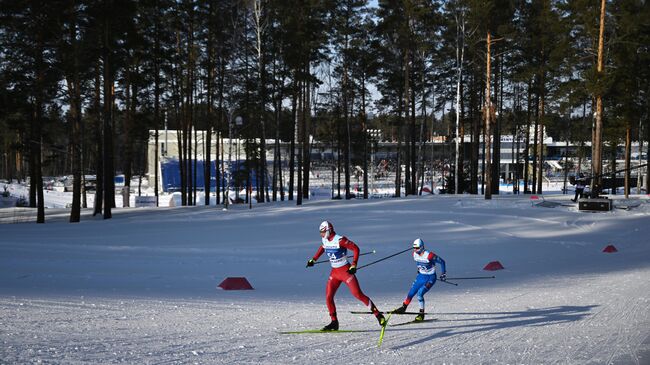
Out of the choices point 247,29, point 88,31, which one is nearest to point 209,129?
point 247,29

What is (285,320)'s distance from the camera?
964 cm

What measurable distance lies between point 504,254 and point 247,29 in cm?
2223

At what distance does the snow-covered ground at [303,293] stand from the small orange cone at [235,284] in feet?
0.88

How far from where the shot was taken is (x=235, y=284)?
12.5m

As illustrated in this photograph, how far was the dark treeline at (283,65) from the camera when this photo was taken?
24.5 meters

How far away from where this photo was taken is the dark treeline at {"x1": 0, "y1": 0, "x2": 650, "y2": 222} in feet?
80.4

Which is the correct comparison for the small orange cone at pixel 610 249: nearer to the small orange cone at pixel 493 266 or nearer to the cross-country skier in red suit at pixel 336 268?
the small orange cone at pixel 493 266

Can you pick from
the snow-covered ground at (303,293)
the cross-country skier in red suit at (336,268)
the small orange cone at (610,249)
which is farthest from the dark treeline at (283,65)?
the cross-country skier in red suit at (336,268)

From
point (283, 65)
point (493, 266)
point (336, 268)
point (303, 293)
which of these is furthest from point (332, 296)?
point (283, 65)

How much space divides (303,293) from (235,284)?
1589 millimetres

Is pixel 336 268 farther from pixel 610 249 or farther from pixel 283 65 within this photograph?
pixel 283 65

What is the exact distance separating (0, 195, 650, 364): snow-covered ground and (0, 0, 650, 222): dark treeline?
7.01 metres

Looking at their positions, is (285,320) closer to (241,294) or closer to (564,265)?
(241,294)

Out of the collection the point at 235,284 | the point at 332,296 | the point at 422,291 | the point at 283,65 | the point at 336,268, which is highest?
the point at 283,65
